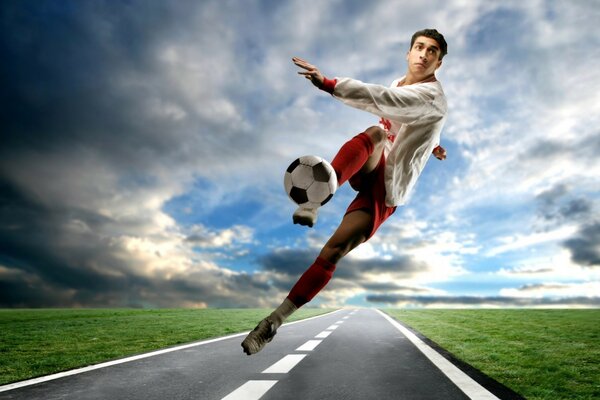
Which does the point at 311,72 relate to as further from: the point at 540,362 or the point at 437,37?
the point at 540,362

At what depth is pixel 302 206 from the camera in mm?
3023

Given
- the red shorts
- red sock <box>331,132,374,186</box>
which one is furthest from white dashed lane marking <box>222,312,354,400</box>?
red sock <box>331,132,374,186</box>

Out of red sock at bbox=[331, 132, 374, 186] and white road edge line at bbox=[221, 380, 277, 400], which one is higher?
red sock at bbox=[331, 132, 374, 186]

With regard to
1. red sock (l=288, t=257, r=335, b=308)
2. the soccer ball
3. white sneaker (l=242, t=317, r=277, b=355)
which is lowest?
white sneaker (l=242, t=317, r=277, b=355)

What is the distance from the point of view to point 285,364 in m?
5.75

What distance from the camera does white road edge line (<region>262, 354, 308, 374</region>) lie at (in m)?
5.19

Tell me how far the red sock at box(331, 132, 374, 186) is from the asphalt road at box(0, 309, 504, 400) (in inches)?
75.7

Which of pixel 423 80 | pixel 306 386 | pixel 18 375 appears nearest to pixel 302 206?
pixel 423 80

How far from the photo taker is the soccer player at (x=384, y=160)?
327 cm

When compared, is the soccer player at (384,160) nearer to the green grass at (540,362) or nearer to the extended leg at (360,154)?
the extended leg at (360,154)

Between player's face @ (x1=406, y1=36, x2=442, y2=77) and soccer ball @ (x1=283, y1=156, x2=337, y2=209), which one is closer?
soccer ball @ (x1=283, y1=156, x2=337, y2=209)

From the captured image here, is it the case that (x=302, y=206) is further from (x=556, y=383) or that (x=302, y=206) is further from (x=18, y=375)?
(x=18, y=375)

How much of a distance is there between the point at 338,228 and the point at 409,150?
818 millimetres

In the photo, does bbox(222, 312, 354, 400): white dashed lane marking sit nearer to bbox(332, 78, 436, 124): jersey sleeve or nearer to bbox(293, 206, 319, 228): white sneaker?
bbox(293, 206, 319, 228): white sneaker
